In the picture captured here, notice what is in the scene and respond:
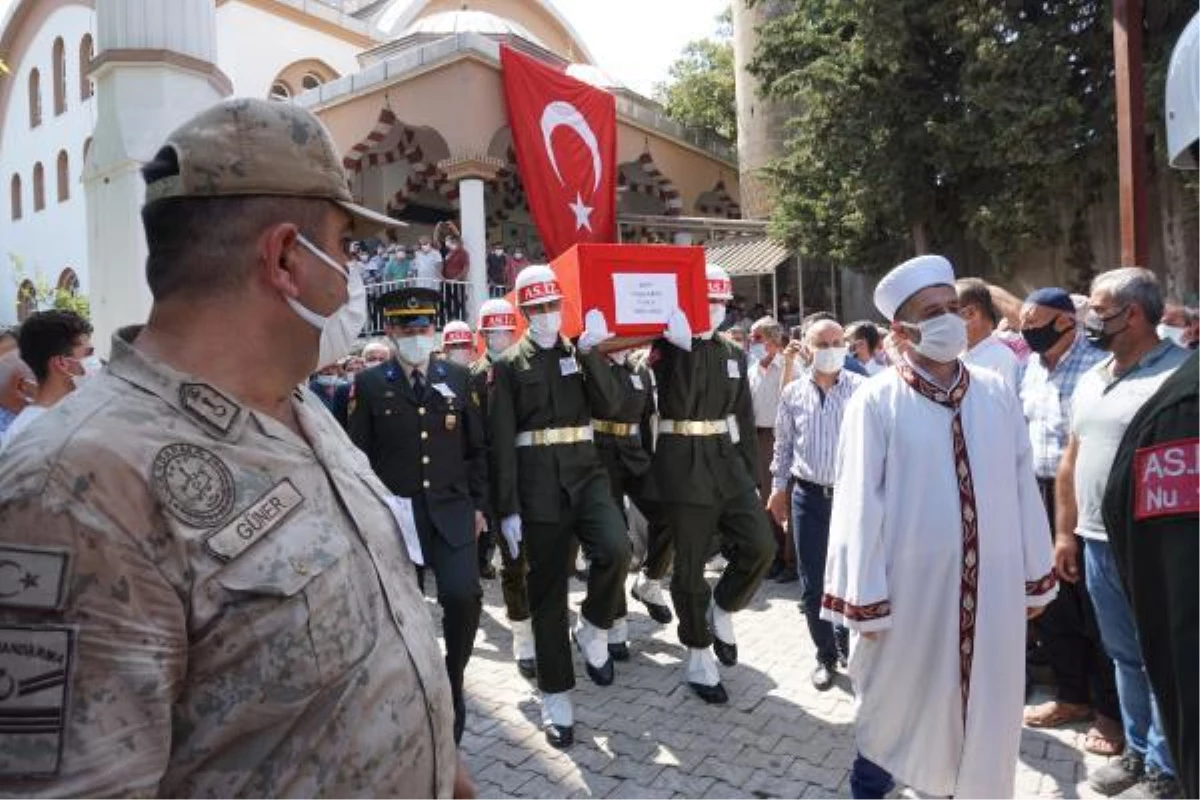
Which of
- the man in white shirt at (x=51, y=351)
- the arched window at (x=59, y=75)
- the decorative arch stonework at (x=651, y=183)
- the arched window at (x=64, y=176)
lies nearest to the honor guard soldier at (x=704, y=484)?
the man in white shirt at (x=51, y=351)

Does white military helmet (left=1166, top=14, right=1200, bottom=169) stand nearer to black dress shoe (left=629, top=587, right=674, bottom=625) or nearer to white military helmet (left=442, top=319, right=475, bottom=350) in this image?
black dress shoe (left=629, top=587, right=674, bottom=625)

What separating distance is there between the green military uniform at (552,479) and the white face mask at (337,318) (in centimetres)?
276

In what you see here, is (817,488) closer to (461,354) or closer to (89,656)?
(89,656)

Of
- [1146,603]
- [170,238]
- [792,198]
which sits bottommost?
[1146,603]

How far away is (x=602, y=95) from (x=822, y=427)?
13.0 metres

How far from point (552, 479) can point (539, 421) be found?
1.09 ft

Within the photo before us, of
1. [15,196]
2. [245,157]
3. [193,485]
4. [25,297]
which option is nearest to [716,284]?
[245,157]

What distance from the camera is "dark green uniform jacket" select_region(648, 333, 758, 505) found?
5023mm

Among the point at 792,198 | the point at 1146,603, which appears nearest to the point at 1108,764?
the point at 1146,603

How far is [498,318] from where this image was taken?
6996mm

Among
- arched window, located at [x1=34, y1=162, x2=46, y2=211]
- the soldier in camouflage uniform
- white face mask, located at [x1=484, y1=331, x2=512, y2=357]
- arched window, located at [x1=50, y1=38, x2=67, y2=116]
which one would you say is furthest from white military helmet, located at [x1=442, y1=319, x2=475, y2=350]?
arched window, located at [x1=34, y1=162, x2=46, y2=211]

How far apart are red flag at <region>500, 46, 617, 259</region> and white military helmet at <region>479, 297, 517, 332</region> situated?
26.2 ft

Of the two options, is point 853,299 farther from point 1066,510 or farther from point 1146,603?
point 1146,603

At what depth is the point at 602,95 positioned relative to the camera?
1659 cm
